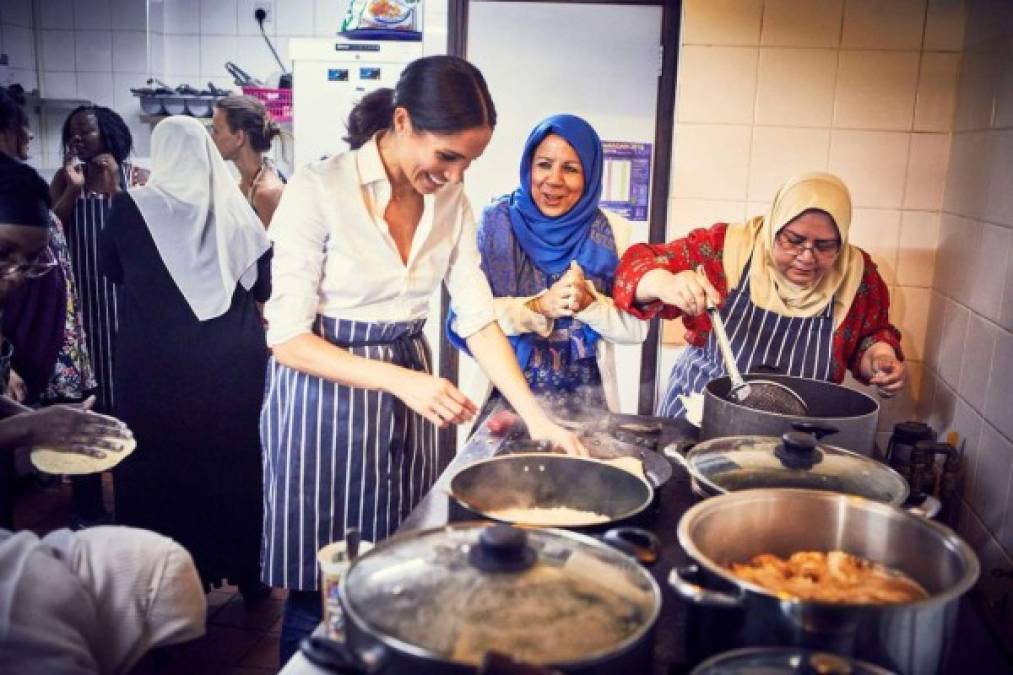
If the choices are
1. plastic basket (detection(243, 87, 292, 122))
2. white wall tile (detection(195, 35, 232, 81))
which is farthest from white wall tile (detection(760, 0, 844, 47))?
white wall tile (detection(195, 35, 232, 81))

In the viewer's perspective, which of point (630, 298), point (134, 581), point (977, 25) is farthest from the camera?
point (977, 25)

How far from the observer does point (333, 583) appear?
110 centimetres

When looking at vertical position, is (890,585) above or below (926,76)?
below

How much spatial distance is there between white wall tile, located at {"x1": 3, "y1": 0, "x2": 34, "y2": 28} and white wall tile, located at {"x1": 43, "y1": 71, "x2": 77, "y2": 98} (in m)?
0.34

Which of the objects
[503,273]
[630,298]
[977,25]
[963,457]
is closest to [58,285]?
[503,273]

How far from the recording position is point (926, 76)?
9.40 ft

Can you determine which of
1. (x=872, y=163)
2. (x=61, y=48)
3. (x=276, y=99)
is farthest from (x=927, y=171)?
(x=61, y=48)

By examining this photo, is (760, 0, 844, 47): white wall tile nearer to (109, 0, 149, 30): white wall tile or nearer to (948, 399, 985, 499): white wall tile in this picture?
(948, 399, 985, 499): white wall tile

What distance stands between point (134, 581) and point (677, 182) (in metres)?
2.37

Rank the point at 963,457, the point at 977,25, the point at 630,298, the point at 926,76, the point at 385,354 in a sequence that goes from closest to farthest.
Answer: the point at 385,354 → the point at 630,298 → the point at 963,457 → the point at 977,25 → the point at 926,76

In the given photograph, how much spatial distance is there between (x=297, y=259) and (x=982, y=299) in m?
1.89

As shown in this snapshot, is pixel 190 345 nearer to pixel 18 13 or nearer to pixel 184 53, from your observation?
pixel 184 53

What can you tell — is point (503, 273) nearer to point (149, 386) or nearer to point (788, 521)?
point (149, 386)

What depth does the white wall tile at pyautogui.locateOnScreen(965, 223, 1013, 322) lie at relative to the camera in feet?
7.34
